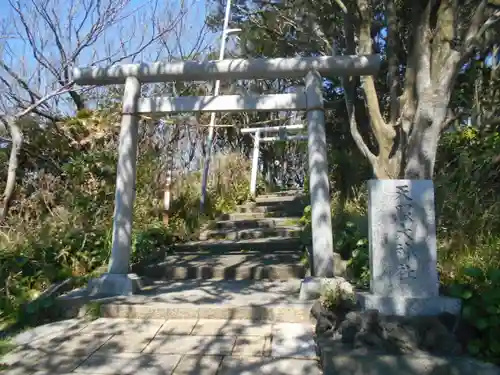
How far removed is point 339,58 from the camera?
4742 mm

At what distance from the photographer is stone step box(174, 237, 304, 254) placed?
664cm

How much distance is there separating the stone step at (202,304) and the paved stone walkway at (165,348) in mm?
91

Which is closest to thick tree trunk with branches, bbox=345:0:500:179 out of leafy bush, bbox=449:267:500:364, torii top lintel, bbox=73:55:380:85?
torii top lintel, bbox=73:55:380:85

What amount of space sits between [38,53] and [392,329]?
298 inches

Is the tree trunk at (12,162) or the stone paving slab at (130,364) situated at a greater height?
the tree trunk at (12,162)

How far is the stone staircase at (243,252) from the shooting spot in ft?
17.7

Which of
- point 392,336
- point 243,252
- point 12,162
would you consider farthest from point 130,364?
point 12,162

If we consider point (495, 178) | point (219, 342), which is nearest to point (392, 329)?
point (219, 342)

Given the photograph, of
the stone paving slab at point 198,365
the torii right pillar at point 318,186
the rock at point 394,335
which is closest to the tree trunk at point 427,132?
the torii right pillar at point 318,186

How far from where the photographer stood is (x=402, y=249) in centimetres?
343

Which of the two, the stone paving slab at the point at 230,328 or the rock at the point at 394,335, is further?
the stone paving slab at the point at 230,328

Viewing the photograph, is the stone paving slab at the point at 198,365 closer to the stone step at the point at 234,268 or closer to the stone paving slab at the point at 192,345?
the stone paving slab at the point at 192,345

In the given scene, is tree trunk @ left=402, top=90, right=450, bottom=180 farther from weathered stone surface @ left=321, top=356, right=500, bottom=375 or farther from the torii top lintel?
weathered stone surface @ left=321, top=356, right=500, bottom=375

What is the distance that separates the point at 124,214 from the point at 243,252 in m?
2.34
